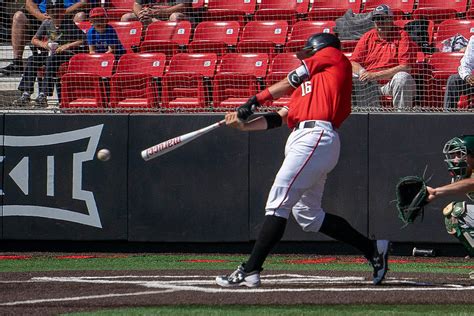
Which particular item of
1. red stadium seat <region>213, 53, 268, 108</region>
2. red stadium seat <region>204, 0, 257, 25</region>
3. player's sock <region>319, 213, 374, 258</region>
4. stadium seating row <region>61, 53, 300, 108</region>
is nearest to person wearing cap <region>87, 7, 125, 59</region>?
stadium seating row <region>61, 53, 300, 108</region>

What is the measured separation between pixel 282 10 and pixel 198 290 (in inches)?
259

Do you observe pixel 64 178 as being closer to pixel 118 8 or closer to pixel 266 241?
pixel 118 8

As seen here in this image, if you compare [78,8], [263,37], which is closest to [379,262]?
[263,37]

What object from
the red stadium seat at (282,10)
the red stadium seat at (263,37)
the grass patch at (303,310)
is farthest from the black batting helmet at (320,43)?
the red stadium seat at (282,10)

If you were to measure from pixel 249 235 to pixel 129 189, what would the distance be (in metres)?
1.48

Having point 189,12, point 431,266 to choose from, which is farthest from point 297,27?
point 431,266

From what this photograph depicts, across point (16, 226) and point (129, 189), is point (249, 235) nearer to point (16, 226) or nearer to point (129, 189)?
point (129, 189)

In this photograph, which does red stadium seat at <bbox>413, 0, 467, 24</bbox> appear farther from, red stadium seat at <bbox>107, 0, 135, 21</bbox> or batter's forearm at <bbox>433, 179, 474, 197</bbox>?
batter's forearm at <bbox>433, 179, 474, 197</bbox>

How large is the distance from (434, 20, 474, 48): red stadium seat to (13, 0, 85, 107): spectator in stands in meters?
4.55

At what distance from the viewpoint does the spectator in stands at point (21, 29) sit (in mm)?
11664

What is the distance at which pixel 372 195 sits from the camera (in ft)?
32.9

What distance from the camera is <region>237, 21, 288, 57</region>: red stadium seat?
1170 centimetres

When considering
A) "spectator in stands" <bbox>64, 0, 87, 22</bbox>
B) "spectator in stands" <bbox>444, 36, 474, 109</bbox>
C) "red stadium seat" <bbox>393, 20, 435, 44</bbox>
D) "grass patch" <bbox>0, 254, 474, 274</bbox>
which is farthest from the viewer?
"spectator in stands" <bbox>64, 0, 87, 22</bbox>

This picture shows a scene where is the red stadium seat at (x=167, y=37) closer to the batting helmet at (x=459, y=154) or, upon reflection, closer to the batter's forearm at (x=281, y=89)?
the batter's forearm at (x=281, y=89)
